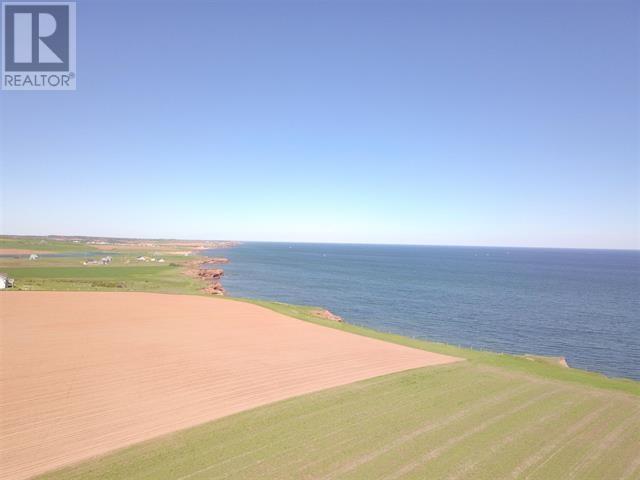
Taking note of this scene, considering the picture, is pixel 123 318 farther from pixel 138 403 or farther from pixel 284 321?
pixel 138 403

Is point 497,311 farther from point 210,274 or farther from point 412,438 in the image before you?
point 210,274

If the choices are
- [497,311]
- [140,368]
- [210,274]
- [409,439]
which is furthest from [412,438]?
[210,274]

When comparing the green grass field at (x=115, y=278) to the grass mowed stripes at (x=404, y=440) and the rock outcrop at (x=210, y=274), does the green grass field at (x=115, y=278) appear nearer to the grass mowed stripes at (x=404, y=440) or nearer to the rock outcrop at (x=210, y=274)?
the rock outcrop at (x=210, y=274)

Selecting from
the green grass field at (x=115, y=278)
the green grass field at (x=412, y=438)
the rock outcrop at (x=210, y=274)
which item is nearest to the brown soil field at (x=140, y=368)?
the green grass field at (x=412, y=438)

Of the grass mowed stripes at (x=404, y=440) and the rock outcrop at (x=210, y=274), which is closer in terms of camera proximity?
the grass mowed stripes at (x=404, y=440)

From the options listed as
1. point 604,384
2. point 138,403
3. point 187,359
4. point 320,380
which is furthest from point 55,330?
point 604,384

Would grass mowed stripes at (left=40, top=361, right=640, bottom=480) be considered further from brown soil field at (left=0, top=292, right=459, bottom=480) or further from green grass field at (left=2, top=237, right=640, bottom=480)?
brown soil field at (left=0, top=292, right=459, bottom=480)
